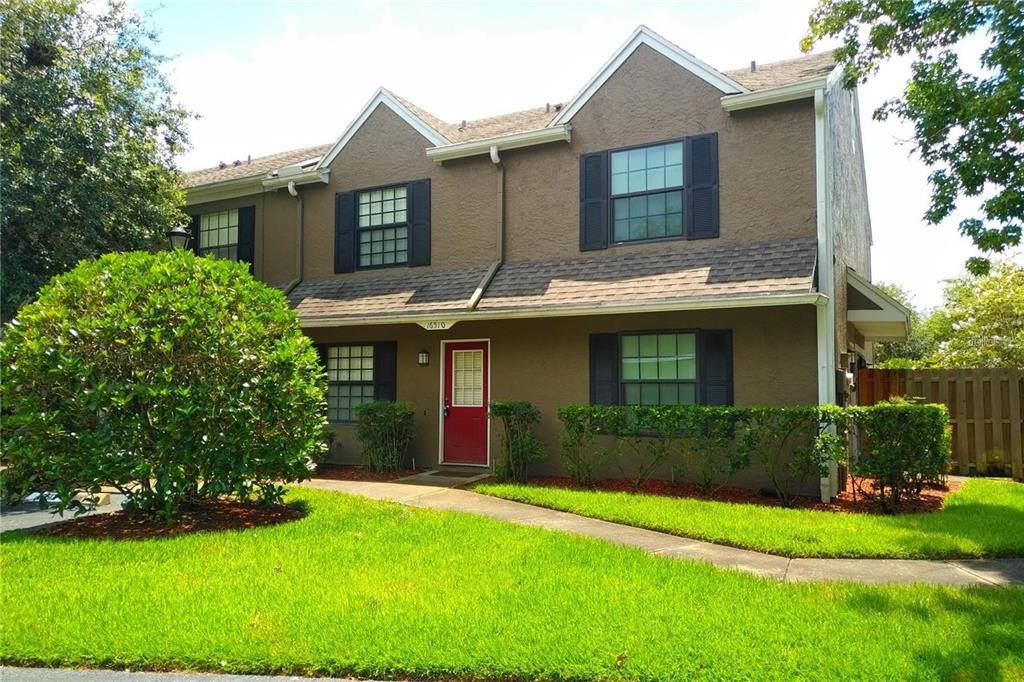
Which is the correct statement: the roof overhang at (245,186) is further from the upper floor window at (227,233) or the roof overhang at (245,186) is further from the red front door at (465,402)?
the red front door at (465,402)

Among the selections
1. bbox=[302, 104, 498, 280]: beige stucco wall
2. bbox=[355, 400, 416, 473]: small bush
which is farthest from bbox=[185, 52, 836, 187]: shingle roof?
bbox=[355, 400, 416, 473]: small bush

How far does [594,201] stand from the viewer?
1153 cm

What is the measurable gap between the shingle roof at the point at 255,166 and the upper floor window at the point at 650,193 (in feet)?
22.5

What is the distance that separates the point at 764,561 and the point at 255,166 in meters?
14.9

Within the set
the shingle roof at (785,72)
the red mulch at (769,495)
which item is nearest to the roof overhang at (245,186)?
the red mulch at (769,495)

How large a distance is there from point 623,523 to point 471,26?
679 centimetres

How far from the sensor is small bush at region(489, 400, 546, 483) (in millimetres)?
10727

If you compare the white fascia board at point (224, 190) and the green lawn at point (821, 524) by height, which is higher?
the white fascia board at point (224, 190)

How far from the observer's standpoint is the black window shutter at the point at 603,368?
10.9 metres

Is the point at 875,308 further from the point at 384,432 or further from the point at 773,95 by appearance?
the point at 384,432

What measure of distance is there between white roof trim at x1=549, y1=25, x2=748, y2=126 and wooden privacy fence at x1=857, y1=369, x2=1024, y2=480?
6566 millimetres

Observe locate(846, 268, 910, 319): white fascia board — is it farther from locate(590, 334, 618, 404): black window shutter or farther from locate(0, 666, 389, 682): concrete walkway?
locate(0, 666, 389, 682): concrete walkway

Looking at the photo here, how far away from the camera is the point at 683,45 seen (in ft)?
36.4

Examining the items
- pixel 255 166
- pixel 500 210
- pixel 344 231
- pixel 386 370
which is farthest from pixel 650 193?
pixel 255 166
